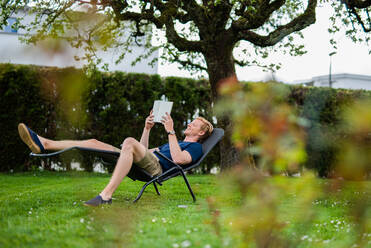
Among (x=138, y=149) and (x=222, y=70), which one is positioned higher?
(x=222, y=70)

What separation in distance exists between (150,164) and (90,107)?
429 centimetres

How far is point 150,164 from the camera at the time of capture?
4.26m

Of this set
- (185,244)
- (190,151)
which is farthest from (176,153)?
(185,244)

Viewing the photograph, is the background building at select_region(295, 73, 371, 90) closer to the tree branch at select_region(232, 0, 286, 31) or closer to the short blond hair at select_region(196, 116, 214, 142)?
the tree branch at select_region(232, 0, 286, 31)

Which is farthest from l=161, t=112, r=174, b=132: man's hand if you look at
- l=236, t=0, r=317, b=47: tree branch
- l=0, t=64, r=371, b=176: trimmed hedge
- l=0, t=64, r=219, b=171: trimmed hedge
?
l=0, t=64, r=219, b=171: trimmed hedge

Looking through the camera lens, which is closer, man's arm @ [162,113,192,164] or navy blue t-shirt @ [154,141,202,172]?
man's arm @ [162,113,192,164]

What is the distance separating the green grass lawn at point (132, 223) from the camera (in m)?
1.62

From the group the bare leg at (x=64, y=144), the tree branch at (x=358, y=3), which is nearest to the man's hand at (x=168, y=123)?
the bare leg at (x=64, y=144)

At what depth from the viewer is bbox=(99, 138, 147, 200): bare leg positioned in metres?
3.75

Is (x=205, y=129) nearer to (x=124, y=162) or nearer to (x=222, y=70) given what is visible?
(x=124, y=162)

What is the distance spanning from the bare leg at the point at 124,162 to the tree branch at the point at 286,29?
12.2 ft

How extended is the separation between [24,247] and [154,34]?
709 centimetres

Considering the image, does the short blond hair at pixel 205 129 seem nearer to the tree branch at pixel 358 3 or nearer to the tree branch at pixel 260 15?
the tree branch at pixel 260 15

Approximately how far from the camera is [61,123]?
8062 millimetres
